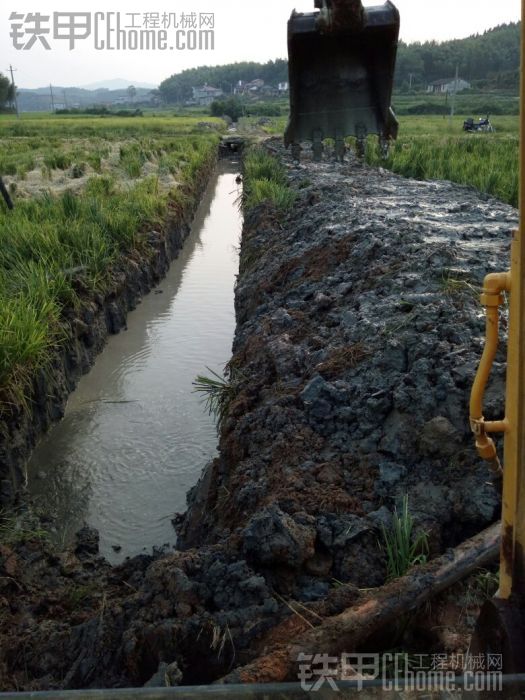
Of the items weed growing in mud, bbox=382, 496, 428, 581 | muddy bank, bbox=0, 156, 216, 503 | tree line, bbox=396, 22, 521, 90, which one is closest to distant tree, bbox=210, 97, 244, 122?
tree line, bbox=396, 22, 521, 90

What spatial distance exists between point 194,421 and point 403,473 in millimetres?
2948

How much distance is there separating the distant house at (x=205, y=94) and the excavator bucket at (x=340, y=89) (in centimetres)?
10675

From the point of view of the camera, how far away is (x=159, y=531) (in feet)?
13.6

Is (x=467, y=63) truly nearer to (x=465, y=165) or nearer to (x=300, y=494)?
(x=465, y=165)

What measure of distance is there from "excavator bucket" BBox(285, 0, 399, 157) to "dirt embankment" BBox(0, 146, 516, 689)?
107 cm

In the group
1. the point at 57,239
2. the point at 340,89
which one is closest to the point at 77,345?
the point at 57,239

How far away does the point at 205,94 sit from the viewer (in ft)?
348

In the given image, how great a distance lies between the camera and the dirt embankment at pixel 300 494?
92.6 inches

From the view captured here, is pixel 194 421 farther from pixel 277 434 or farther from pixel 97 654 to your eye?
pixel 97 654

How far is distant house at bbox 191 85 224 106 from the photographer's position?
345 feet

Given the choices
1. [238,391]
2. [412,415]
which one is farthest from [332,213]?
[412,415]

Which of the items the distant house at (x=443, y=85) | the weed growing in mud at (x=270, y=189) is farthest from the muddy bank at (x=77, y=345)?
the distant house at (x=443, y=85)

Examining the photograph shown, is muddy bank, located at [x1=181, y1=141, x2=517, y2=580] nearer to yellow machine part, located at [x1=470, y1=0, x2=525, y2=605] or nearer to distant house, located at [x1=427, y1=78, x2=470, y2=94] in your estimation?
yellow machine part, located at [x1=470, y1=0, x2=525, y2=605]

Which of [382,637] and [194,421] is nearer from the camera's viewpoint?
[382,637]
